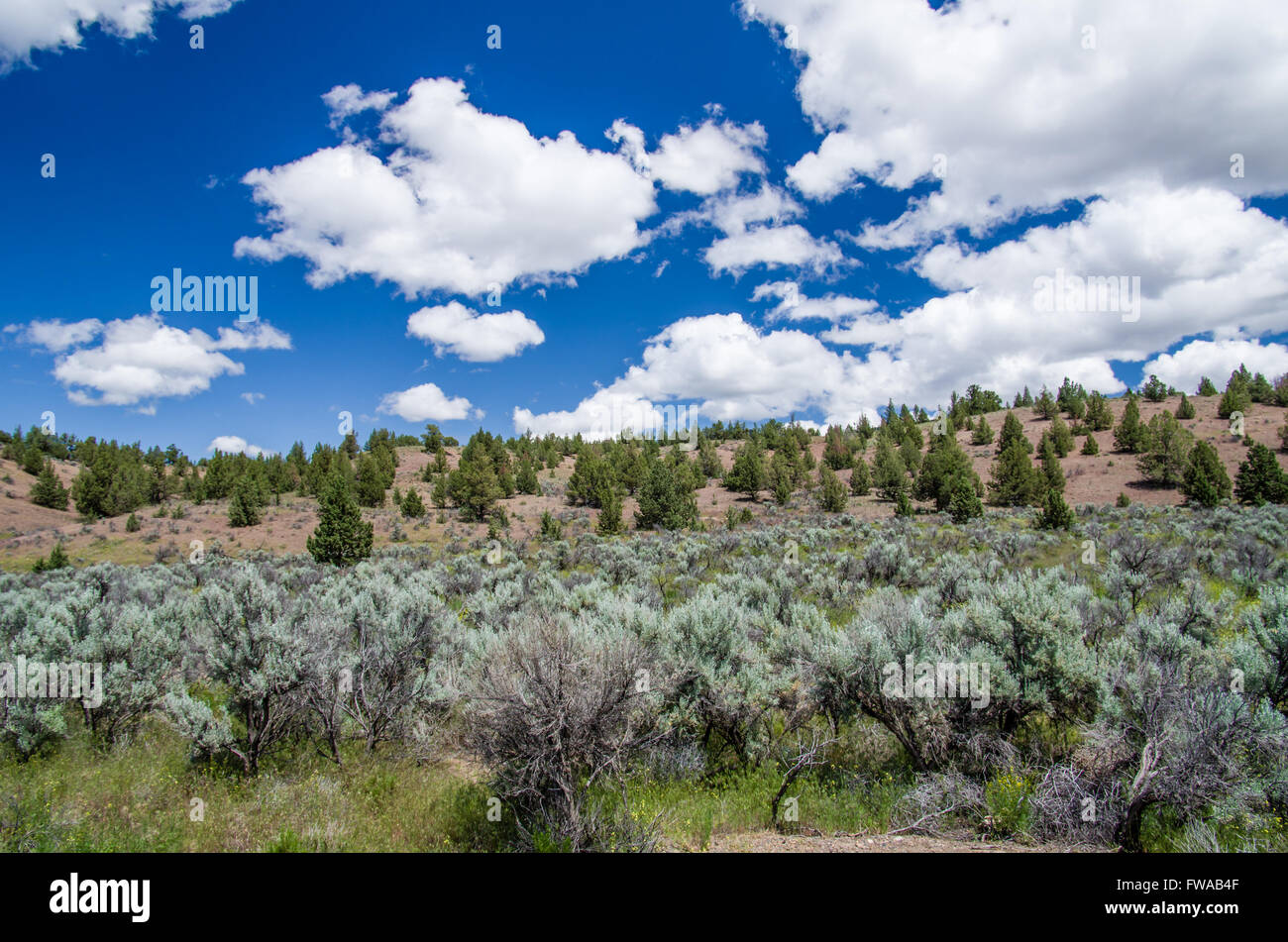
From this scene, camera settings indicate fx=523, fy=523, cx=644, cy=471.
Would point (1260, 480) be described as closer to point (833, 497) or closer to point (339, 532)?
point (833, 497)

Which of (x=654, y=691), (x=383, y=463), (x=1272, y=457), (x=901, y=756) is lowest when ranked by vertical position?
(x=901, y=756)

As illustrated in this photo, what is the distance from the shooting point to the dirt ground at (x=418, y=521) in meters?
40.3

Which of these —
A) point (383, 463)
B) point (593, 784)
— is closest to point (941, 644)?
point (593, 784)

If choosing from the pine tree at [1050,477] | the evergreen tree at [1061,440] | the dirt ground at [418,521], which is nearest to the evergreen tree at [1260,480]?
the dirt ground at [418,521]

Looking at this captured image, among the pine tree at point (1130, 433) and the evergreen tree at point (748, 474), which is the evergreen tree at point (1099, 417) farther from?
the evergreen tree at point (748, 474)

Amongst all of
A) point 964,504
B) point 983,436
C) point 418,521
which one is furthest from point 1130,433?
point 418,521

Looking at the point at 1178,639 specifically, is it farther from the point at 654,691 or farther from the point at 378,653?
the point at 378,653

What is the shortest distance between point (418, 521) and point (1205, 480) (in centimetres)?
6698

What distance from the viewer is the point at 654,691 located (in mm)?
6113

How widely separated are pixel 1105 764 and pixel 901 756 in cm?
215

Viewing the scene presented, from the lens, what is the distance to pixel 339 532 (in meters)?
33.1

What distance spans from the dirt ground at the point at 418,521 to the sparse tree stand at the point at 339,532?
733cm

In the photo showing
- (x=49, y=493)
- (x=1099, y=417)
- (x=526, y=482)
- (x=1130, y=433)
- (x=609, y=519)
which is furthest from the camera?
(x=1099, y=417)

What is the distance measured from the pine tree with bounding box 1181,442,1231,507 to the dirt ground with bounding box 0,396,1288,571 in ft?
16.0
